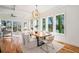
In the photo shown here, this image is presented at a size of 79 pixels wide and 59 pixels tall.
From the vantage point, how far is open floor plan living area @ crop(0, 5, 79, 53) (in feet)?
7.07

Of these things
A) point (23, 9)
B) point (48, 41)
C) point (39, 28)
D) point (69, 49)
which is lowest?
point (69, 49)

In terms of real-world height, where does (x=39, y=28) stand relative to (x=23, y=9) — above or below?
below

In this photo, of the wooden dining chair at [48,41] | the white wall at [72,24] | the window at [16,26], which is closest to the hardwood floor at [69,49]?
the white wall at [72,24]

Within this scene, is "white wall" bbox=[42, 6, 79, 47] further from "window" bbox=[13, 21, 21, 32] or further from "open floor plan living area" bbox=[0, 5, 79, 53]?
"window" bbox=[13, 21, 21, 32]

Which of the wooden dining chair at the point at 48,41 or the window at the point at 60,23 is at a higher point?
the window at the point at 60,23

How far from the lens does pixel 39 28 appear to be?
7.29 ft

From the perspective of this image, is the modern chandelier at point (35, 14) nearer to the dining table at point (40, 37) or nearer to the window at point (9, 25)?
the dining table at point (40, 37)

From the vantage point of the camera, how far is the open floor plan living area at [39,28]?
7.07 ft

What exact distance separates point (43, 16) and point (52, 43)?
1.96ft

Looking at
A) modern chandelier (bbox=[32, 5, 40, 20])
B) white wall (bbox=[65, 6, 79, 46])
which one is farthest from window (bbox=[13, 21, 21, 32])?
white wall (bbox=[65, 6, 79, 46])

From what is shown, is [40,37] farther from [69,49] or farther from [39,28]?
[69,49]

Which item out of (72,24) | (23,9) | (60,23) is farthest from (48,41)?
(23,9)
